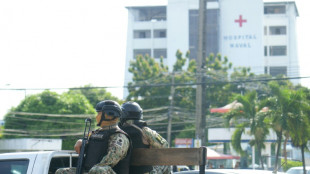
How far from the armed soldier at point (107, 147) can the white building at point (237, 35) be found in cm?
7379

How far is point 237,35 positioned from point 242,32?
36.9 inches

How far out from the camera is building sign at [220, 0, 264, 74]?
3103 inches

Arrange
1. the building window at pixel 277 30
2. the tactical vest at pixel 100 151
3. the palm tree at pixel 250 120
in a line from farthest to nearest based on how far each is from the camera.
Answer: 1. the building window at pixel 277 30
2. the palm tree at pixel 250 120
3. the tactical vest at pixel 100 151

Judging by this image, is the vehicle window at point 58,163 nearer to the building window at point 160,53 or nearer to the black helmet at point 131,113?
the black helmet at point 131,113

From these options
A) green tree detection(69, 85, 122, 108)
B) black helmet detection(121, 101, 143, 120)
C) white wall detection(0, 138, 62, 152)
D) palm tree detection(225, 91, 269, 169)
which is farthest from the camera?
green tree detection(69, 85, 122, 108)

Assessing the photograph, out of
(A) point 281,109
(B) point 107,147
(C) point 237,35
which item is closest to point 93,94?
(C) point 237,35

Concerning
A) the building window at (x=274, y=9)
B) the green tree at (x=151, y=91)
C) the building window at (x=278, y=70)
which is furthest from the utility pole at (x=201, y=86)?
the building window at (x=274, y=9)

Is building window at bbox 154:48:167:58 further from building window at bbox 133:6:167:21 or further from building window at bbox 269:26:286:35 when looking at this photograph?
building window at bbox 269:26:286:35

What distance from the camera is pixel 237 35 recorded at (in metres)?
79.8

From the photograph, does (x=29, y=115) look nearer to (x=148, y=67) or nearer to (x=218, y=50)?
(x=148, y=67)

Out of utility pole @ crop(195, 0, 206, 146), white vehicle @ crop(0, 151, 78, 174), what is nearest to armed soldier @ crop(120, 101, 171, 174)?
white vehicle @ crop(0, 151, 78, 174)

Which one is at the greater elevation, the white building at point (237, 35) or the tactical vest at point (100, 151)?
the white building at point (237, 35)

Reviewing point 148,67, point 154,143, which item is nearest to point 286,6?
point 148,67

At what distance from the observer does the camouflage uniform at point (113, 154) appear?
4449 mm
